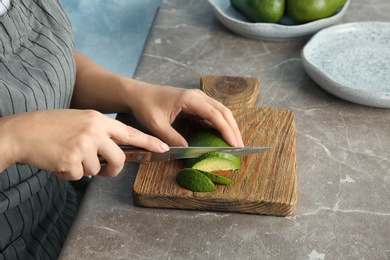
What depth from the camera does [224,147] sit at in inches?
40.4

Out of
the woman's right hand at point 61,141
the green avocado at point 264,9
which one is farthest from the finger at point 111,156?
the green avocado at point 264,9

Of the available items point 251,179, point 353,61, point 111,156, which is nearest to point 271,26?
point 353,61

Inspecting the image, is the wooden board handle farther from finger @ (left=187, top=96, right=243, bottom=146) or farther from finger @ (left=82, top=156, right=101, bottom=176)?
finger @ (left=82, top=156, right=101, bottom=176)

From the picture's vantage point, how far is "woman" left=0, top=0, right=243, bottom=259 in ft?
3.00

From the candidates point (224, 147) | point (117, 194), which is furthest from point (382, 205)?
point (117, 194)

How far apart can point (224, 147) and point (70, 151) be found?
259 mm

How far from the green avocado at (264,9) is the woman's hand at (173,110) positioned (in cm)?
37

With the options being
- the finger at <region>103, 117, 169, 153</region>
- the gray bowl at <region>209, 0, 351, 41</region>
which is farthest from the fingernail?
the gray bowl at <region>209, 0, 351, 41</region>

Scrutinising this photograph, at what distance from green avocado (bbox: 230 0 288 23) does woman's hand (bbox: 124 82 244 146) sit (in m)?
0.37

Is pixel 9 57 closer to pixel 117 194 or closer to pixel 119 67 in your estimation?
pixel 117 194

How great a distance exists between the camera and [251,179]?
1005 mm

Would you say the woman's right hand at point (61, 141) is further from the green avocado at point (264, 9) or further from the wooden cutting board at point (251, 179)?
the green avocado at point (264, 9)

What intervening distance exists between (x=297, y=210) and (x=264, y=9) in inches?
22.4

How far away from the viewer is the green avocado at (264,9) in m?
1.40
